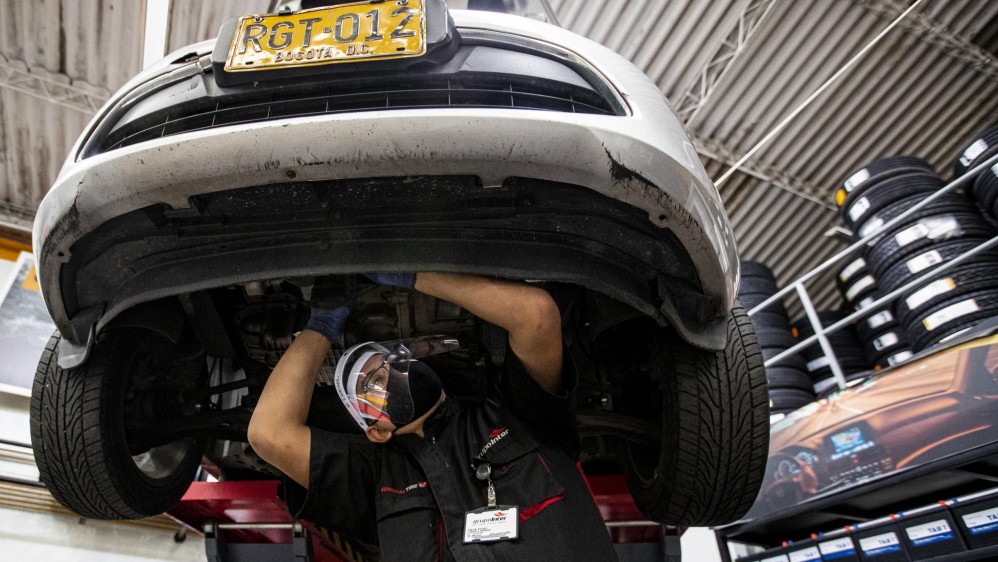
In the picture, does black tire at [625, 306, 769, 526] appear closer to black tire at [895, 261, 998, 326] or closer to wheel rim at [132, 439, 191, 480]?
wheel rim at [132, 439, 191, 480]

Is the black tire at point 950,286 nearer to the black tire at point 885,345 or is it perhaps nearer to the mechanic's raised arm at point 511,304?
the black tire at point 885,345

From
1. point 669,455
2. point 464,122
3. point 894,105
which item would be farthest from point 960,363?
point 894,105

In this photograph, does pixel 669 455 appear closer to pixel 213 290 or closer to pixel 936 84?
pixel 213 290

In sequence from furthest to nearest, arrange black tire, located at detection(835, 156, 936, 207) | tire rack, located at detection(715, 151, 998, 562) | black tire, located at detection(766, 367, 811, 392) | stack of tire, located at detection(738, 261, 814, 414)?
black tire, located at detection(766, 367, 811, 392) → stack of tire, located at detection(738, 261, 814, 414) → black tire, located at detection(835, 156, 936, 207) → tire rack, located at detection(715, 151, 998, 562)

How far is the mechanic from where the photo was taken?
1.61 meters

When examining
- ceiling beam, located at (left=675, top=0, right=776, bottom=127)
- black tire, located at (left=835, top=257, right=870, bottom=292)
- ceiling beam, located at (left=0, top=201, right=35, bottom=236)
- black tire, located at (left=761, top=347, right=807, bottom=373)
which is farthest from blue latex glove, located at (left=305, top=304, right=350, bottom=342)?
ceiling beam, located at (left=0, top=201, right=35, bottom=236)

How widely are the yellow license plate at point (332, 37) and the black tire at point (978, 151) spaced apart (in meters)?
5.20

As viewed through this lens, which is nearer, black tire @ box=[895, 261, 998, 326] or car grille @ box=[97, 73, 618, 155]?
car grille @ box=[97, 73, 618, 155]

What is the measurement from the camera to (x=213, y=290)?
1886 mm

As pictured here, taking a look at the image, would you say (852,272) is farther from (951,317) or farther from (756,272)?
(951,317)

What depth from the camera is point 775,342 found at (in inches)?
253

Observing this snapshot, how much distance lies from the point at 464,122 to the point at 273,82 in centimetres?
44

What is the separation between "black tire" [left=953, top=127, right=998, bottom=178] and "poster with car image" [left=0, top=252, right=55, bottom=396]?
7081mm

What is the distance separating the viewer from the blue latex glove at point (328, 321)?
180 centimetres
